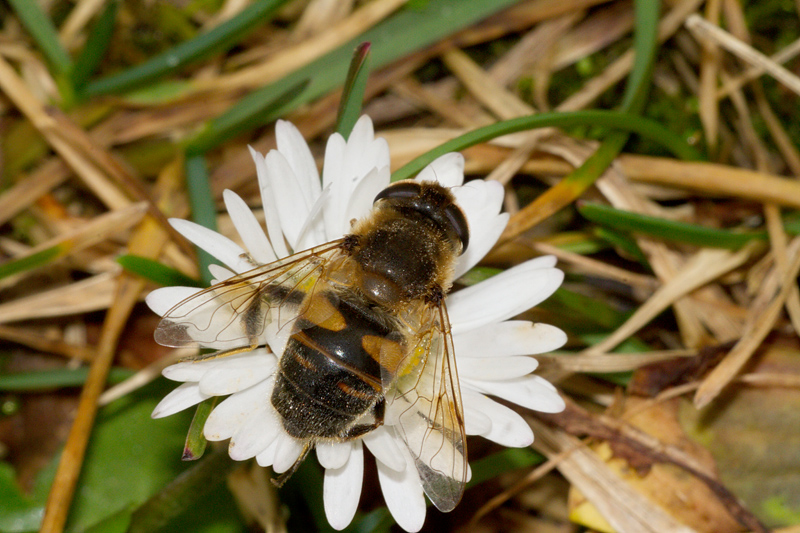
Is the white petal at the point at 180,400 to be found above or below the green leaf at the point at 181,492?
above

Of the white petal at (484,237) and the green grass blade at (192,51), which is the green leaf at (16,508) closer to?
→ the green grass blade at (192,51)

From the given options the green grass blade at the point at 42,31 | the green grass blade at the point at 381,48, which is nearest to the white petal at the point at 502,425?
the green grass blade at the point at 381,48

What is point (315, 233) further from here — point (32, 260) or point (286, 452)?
point (32, 260)

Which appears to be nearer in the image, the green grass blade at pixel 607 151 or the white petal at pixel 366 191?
the white petal at pixel 366 191

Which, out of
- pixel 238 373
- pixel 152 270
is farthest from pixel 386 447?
pixel 152 270

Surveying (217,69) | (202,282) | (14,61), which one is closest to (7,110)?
(14,61)

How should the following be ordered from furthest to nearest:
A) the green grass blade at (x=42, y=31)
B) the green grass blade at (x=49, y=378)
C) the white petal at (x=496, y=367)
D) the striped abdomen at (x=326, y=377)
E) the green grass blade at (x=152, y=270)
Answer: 1. the green grass blade at (x=42, y=31)
2. the green grass blade at (x=49, y=378)
3. the green grass blade at (x=152, y=270)
4. the white petal at (x=496, y=367)
5. the striped abdomen at (x=326, y=377)
